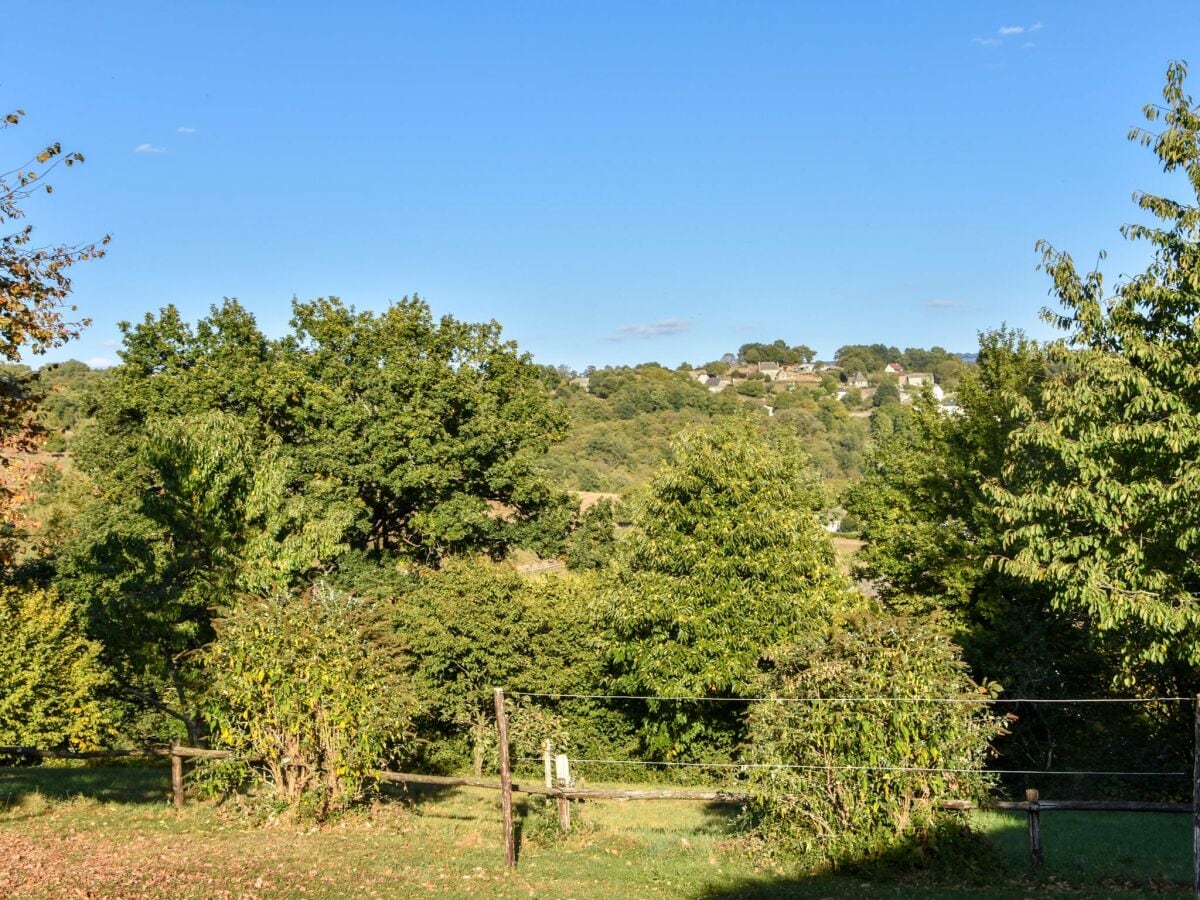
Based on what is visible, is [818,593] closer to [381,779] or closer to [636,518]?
[636,518]

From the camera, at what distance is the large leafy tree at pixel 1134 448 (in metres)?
12.6

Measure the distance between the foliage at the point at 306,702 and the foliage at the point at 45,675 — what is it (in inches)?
→ 349

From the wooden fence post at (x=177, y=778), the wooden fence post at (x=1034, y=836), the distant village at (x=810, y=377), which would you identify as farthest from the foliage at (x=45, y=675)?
the distant village at (x=810, y=377)

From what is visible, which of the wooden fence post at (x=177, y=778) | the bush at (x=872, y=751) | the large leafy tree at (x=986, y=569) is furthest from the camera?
the large leafy tree at (x=986, y=569)

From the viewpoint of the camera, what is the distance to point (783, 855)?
39.2ft

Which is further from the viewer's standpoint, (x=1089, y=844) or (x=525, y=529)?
(x=525, y=529)

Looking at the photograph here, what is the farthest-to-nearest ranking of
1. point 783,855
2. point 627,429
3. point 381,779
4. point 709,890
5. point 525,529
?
point 627,429 → point 525,529 → point 381,779 → point 783,855 → point 709,890

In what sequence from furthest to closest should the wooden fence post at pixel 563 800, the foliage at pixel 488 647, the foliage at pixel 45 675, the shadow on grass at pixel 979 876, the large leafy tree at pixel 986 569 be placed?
1. the foliage at pixel 488 647
2. the large leafy tree at pixel 986 569
3. the foliage at pixel 45 675
4. the wooden fence post at pixel 563 800
5. the shadow on grass at pixel 979 876

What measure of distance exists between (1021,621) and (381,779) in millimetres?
15560

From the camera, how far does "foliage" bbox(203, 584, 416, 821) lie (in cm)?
1338

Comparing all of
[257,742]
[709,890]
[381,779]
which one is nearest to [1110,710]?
[709,890]

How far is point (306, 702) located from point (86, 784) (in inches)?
270

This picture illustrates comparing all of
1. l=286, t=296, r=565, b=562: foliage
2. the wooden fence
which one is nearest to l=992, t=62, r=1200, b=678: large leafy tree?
the wooden fence

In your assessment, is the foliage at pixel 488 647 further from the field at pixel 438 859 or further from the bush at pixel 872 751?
the bush at pixel 872 751
